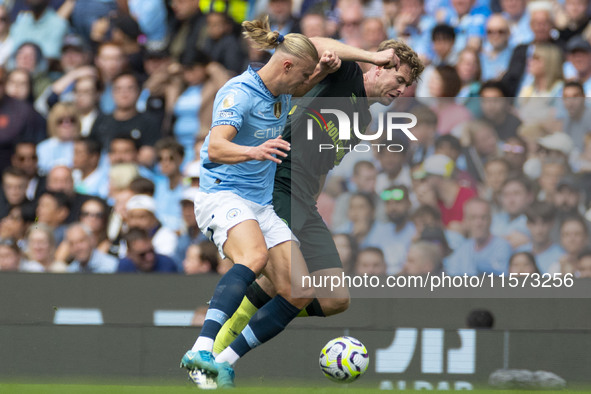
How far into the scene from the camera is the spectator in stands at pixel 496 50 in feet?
32.0

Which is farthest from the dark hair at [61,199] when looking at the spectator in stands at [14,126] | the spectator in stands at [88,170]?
the spectator in stands at [14,126]

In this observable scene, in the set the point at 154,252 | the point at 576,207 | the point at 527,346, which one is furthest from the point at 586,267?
the point at 154,252

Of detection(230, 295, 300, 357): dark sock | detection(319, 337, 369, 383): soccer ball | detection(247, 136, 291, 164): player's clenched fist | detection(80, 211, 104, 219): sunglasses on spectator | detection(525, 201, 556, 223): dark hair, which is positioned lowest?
detection(319, 337, 369, 383): soccer ball

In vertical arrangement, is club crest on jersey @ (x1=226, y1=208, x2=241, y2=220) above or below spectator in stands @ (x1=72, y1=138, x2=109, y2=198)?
below

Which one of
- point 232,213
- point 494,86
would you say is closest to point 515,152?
point 494,86

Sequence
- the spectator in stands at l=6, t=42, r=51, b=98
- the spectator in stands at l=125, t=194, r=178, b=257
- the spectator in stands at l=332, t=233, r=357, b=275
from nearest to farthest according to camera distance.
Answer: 1. the spectator in stands at l=332, t=233, r=357, b=275
2. the spectator in stands at l=125, t=194, r=178, b=257
3. the spectator in stands at l=6, t=42, r=51, b=98

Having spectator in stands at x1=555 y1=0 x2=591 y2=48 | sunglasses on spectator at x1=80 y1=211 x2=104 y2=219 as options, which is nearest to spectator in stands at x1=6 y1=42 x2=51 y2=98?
sunglasses on spectator at x1=80 y1=211 x2=104 y2=219

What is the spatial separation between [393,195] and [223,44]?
9.25ft

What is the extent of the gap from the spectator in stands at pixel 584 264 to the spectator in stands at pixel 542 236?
0.16m

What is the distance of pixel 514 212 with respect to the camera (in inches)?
339

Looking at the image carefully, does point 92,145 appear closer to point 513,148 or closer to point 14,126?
point 14,126

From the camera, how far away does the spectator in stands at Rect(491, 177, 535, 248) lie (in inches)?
334

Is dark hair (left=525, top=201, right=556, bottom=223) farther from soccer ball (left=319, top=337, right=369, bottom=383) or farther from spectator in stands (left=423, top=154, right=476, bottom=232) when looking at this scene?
soccer ball (left=319, top=337, right=369, bottom=383)

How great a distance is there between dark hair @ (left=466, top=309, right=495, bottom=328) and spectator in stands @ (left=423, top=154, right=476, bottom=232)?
0.85 metres
